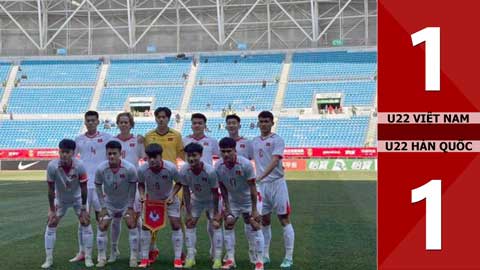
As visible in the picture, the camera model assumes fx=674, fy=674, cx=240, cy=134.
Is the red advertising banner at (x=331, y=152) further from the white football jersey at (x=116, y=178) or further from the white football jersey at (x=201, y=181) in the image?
the white football jersey at (x=116, y=178)

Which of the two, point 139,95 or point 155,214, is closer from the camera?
point 155,214

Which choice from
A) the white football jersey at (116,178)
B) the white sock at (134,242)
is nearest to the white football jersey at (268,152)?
the white football jersey at (116,178)

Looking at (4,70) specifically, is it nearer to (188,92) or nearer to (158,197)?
(188,92)

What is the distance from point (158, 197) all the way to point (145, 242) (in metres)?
0.55

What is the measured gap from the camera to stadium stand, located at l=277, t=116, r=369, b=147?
125 feet

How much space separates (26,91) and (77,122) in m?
4.87

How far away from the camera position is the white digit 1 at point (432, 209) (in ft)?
6.35

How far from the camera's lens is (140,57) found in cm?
4497

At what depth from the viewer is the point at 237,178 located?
7742 millimetres

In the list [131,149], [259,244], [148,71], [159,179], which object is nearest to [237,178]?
[259,244]

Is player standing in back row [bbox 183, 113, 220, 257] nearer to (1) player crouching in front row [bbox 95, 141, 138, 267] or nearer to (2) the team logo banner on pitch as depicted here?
(2) the team logo banner on pitch

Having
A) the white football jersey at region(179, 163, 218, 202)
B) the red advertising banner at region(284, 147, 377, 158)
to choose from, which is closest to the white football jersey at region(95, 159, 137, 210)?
the white football jersey at region(179, 163, 218, 202)

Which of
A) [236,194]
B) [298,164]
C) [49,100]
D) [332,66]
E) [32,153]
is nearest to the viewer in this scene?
[236,194]

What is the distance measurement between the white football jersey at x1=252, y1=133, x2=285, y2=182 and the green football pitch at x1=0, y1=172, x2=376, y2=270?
108cm
